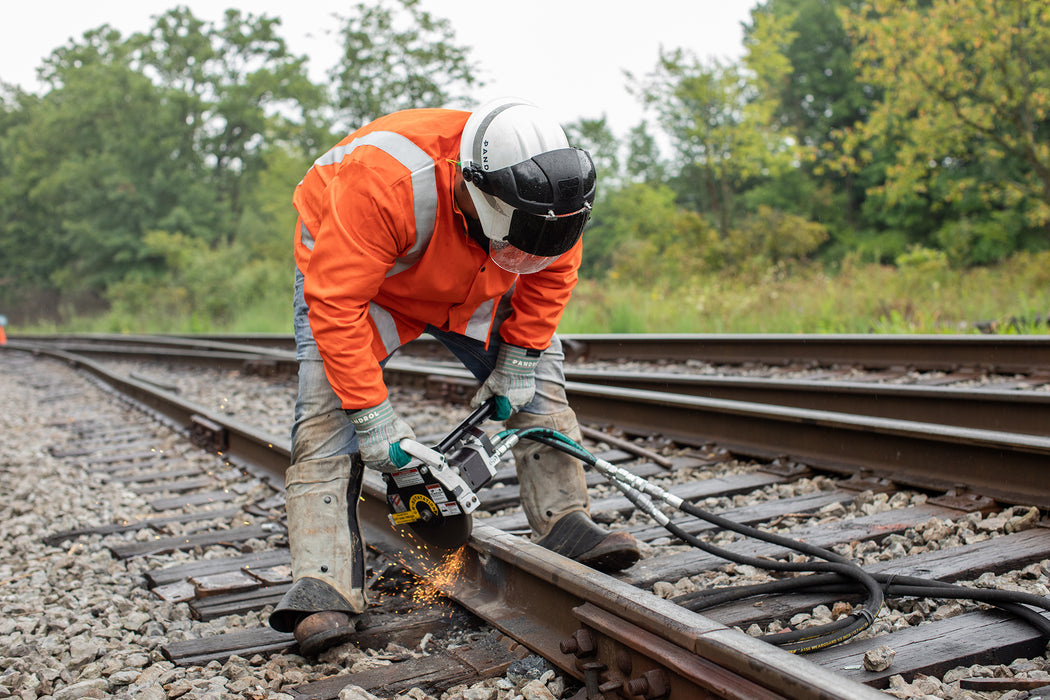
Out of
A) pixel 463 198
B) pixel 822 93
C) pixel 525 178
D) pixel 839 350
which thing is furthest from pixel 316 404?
pixel 822 93

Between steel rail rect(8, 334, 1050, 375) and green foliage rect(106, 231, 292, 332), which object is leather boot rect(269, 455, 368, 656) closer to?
steel rail rect(8, 334, 1050, 375)

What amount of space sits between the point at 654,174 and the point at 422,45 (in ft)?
126

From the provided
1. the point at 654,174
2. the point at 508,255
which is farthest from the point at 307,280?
the point at 654,174

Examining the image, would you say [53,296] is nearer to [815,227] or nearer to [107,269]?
[107,269]

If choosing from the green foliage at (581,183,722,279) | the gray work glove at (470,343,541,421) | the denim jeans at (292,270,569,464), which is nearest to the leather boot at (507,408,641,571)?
the gray work glove at (470,343,541,421)

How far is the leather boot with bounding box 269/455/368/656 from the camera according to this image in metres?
2.67

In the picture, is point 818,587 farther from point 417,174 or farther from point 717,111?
point 717,111

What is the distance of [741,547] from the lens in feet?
10.3

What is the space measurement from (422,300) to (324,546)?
2.91 feet

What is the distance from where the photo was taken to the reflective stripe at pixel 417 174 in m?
2.57

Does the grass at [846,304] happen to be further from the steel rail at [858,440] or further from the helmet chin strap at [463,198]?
the helmet chin strap at [463,198]

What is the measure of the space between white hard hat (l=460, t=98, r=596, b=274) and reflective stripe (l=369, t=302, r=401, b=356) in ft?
→ 1.88

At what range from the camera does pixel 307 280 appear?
2574 mm

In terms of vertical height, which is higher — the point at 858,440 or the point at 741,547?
the point at 858,440
